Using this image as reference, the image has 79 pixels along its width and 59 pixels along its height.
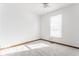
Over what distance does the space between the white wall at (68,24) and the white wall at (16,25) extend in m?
0.33

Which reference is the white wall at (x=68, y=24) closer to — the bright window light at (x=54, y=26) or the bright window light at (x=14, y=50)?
the bright window light at (x=54, y=26)

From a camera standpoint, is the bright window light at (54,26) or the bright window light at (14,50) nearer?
the bright window light at (14,50)

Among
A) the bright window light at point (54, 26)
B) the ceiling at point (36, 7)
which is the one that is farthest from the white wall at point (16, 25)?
the bright window light at point (54, 26)

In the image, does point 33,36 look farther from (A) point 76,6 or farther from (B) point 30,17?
(A) point 76,6

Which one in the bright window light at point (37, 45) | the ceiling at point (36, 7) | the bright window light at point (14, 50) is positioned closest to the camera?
the ceiling at point (36, 7)

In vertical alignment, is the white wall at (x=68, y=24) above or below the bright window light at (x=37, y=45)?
above

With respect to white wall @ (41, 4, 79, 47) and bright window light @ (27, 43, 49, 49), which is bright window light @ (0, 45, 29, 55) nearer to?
bright window light @ (27, 43, 49, 49)

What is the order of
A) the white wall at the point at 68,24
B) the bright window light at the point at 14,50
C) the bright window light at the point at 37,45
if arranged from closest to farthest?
the bright window light at the point at 14,50 < the bright window light at the point at 37,45 < the white wall at the point at 68,24

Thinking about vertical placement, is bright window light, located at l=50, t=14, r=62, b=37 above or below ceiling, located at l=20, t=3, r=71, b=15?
below

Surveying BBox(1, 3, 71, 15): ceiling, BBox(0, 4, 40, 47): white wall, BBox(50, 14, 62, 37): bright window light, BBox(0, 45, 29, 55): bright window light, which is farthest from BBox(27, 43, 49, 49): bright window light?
BBox(1, 3, 71, 15): ceiling

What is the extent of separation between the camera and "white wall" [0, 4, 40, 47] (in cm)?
217

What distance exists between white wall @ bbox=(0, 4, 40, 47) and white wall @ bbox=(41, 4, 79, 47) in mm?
334

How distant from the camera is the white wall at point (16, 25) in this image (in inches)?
85.5

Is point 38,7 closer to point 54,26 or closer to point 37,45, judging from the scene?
point 54,26
